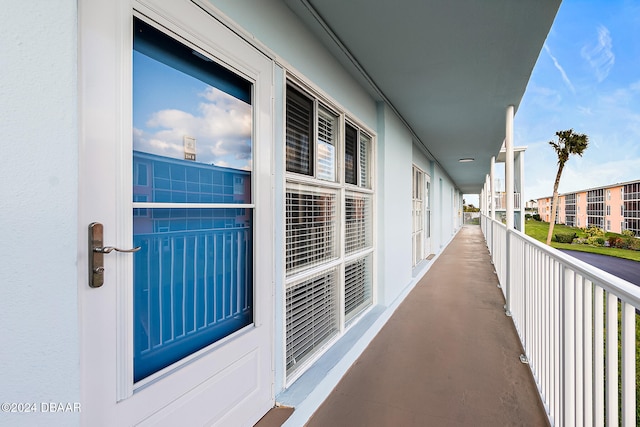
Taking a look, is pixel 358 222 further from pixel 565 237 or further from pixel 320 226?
A: pixel 565 237

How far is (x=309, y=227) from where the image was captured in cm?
Answer: 234

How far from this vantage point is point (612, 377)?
93 cm

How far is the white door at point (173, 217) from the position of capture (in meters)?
0.96

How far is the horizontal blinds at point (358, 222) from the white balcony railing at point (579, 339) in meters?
1.51

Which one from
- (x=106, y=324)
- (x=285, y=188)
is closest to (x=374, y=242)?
(x=285, y=188)

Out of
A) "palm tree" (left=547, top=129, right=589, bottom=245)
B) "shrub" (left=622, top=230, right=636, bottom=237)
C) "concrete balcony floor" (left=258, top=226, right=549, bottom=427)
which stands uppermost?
"palm tree" (left=547, top=129, right=589, bottom=245)

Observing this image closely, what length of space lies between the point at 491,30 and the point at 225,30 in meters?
1.88

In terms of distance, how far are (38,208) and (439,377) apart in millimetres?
2519

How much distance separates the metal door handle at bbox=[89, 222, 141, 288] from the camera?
941mm

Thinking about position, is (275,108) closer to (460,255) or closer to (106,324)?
(106,324)

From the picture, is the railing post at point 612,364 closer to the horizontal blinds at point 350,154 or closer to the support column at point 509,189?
the horizontal blinds at point 350,154

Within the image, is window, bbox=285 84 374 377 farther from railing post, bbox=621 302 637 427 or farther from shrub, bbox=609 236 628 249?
shrub, bbox=609 236 628 249

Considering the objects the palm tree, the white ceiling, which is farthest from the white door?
the palm tree

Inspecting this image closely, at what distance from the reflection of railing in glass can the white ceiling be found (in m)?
1.61
